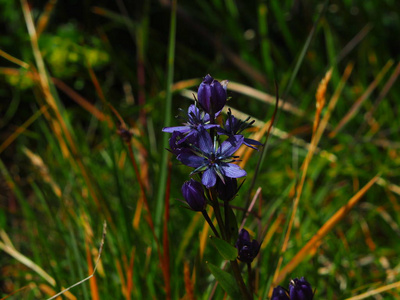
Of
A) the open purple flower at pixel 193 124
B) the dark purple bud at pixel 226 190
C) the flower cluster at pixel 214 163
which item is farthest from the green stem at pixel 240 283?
the open purple flower at pixel 193 124

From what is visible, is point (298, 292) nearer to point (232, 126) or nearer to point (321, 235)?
point (232, 126)

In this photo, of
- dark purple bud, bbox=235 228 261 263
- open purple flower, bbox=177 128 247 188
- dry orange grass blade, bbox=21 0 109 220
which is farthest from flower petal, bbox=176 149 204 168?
dry orange grass blade, bbox=21 0 109 220

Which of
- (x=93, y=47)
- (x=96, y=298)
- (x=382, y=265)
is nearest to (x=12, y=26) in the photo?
(x=93, y=47)

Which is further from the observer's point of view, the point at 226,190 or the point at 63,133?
the point at 63,133

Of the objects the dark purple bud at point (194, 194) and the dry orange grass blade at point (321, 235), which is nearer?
the dark purple bud at point (194, 194)

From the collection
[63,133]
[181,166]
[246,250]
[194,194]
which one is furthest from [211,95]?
[181,166]

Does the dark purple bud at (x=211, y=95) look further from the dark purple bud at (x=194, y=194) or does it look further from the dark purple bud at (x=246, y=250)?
the dark purple bud at (x=246, y=250)
